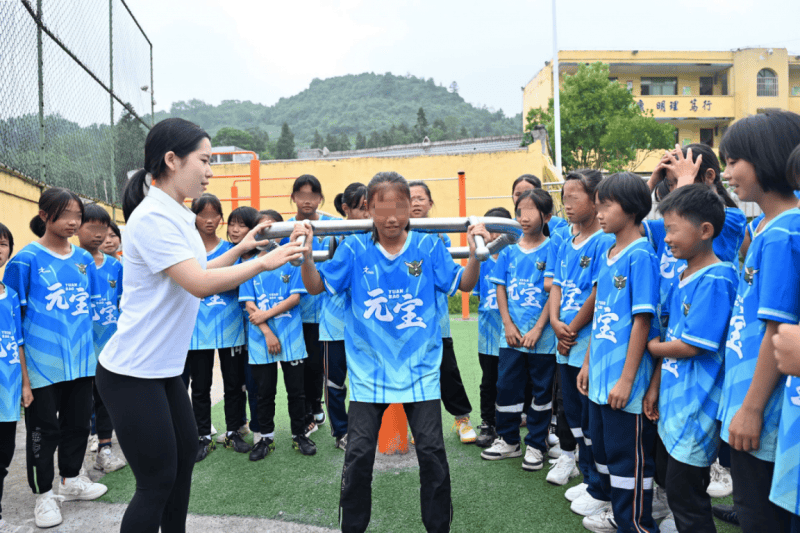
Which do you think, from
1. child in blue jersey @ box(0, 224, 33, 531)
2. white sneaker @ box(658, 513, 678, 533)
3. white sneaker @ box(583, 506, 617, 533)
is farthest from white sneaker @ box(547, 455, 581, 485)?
child in blue jersey @ box(0, 224, 33, 531)

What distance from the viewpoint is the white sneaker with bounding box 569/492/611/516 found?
2.81m

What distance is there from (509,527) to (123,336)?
194 cm

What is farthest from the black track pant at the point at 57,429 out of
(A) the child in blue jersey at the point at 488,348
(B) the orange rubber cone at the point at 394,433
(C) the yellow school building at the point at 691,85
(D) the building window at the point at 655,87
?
(D) the building window at the point at 655,87

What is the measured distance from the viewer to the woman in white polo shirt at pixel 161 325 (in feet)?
6.53

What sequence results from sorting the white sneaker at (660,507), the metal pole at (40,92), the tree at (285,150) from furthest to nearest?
the tree at (285,150), the metal pole at (40,92), the white sneaker at (660,507)

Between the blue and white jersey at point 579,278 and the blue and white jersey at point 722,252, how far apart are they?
0.28 m

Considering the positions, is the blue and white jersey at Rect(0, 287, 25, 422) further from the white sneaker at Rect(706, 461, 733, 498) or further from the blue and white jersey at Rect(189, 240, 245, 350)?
the white sneaker at Rect(706, 461, 733, 498)

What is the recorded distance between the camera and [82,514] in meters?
3.08

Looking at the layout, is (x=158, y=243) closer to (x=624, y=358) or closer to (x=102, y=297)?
(x=624, y=358)

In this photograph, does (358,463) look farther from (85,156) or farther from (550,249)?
(85,156)

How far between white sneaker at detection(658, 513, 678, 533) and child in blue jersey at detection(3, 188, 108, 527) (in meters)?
3.03

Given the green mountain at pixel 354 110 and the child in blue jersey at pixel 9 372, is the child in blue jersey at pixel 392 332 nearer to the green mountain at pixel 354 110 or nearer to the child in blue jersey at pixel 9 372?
the child in blue jersey at pixel 9 372

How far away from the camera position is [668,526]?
2.70 metres

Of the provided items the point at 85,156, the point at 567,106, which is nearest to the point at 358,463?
the point at 85,156
